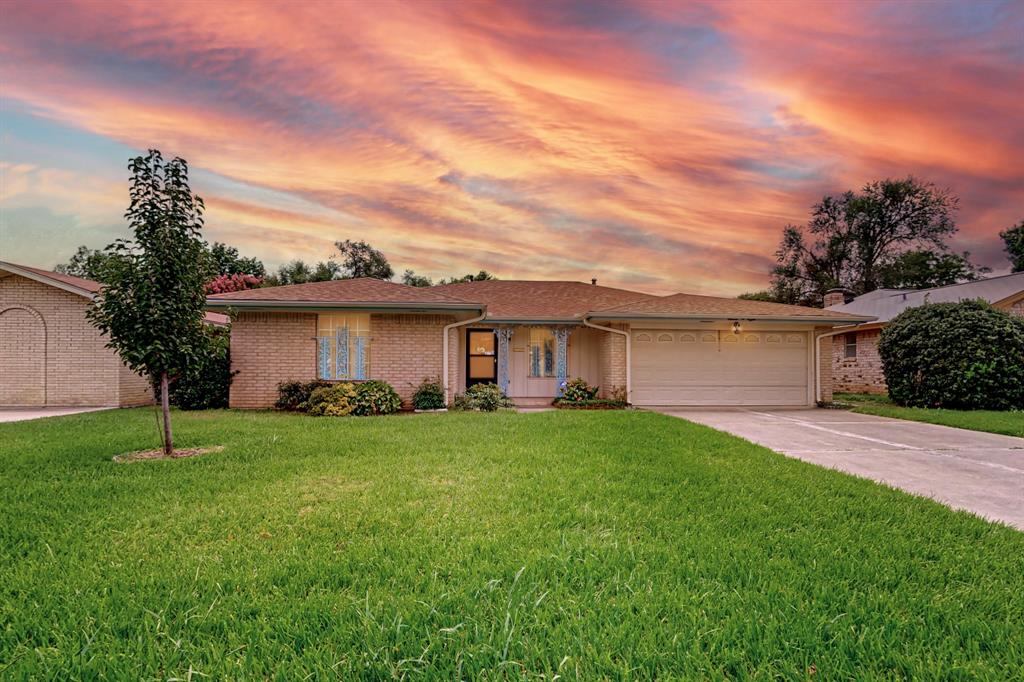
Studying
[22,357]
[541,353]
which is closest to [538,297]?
[541,353]

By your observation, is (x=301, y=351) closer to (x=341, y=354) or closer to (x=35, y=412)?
(x=341, y=354)

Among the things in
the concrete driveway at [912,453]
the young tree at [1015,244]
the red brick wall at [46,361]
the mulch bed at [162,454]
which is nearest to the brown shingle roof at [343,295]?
the red brick wall at [46,361]

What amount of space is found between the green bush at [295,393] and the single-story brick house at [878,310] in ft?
57.8

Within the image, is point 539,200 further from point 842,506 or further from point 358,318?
point 842,506

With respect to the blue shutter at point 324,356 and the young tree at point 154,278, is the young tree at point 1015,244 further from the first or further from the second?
the young tree at point 154,278

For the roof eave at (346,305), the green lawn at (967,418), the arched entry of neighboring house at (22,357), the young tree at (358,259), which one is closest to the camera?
the green lawn at (967,418)

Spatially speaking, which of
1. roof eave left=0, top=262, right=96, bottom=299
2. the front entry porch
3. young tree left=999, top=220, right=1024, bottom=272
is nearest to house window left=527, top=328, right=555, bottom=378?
the front entry porch

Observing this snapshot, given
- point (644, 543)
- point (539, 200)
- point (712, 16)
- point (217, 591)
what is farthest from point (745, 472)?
point (539, 200)

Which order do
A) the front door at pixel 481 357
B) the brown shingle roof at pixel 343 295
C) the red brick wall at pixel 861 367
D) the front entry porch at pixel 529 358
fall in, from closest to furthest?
the brown shingle roof at pixel 343 295 < the front entry porch at pixel 529 358 < the front door at pixel 481 357 < the red brick wall at pixel 861 367

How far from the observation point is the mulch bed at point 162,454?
580 centimetres

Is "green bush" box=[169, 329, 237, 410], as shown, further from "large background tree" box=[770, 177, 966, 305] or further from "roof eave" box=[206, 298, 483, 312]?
"large background tree" box=[770, 177, 966, 305]

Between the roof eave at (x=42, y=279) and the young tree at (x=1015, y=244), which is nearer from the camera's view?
the roof eave at (x=42, y=279)

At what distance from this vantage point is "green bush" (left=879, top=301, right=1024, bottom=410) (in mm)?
11609

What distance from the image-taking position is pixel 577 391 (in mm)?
13055
